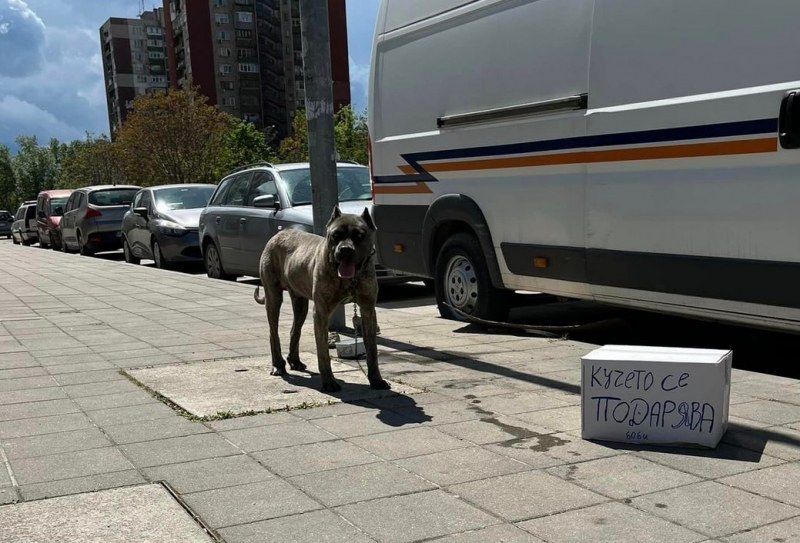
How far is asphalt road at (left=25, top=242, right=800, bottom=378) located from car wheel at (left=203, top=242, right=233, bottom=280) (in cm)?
616

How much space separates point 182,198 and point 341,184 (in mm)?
6875

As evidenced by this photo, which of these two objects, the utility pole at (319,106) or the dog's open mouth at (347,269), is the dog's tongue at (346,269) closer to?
the dog's open mouth at (347,269)

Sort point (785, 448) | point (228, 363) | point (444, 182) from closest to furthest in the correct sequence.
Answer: point (785, 448) < point (228, 363) < point (444, 182)

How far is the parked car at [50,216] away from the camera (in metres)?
27.8

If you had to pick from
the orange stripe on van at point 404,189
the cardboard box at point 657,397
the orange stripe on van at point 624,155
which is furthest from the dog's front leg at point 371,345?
the orange stripe on van at point 404,189

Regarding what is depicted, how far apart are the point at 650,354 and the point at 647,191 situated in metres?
2.04

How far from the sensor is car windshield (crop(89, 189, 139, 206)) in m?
22.1

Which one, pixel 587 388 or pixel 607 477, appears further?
pixel 587 388

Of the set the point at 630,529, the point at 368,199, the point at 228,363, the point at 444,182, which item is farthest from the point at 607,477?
the point at 368,199

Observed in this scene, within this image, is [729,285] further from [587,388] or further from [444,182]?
[444,182]

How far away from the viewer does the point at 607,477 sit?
3.75m

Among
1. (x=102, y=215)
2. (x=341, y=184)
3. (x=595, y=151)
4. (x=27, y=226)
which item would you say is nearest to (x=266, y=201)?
(x=341, y=184)

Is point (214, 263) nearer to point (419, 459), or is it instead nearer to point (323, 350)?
point (323, 350)

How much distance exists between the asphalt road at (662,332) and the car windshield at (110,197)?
15992 millimetres
